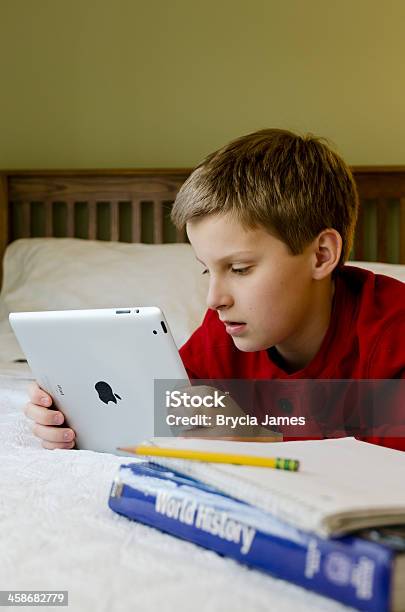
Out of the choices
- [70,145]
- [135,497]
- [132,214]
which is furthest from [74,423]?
[70,145]

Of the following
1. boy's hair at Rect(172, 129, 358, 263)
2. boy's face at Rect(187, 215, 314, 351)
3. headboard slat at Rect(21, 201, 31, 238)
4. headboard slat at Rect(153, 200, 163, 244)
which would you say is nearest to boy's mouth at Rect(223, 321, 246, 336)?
boy's face at Rect(187, 215, 314, 351)

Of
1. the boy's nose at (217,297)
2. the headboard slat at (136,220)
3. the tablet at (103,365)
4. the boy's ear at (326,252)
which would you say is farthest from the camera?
the headboard slat at (136,220)

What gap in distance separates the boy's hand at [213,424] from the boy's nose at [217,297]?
113 mm

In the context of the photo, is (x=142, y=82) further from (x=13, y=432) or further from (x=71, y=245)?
(x=13, y=432)

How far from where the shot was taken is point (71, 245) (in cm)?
243

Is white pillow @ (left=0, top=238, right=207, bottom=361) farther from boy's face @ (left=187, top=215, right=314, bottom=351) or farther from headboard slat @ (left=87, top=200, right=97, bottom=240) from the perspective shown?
boy's face @ (left=187, top=215, right=314, bottom=351)

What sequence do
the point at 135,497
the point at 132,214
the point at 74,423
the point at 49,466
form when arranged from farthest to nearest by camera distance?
the point at 132,214 < the point at 74,423 < the point at 49,466 < the point at 135,497

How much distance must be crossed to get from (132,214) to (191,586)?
2134 mm

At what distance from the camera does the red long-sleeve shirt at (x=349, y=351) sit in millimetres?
1131

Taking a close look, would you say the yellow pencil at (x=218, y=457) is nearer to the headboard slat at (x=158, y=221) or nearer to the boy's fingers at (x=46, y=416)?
the boy's fingers at (x=46, y=416)

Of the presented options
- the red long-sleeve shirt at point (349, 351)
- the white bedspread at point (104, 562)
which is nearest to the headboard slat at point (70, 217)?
the red long-sleeve shirt at point (349, 351)

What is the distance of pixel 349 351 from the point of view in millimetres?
1263

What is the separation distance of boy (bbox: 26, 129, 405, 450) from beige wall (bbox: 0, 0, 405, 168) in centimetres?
135

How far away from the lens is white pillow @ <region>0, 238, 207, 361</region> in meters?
2.16
